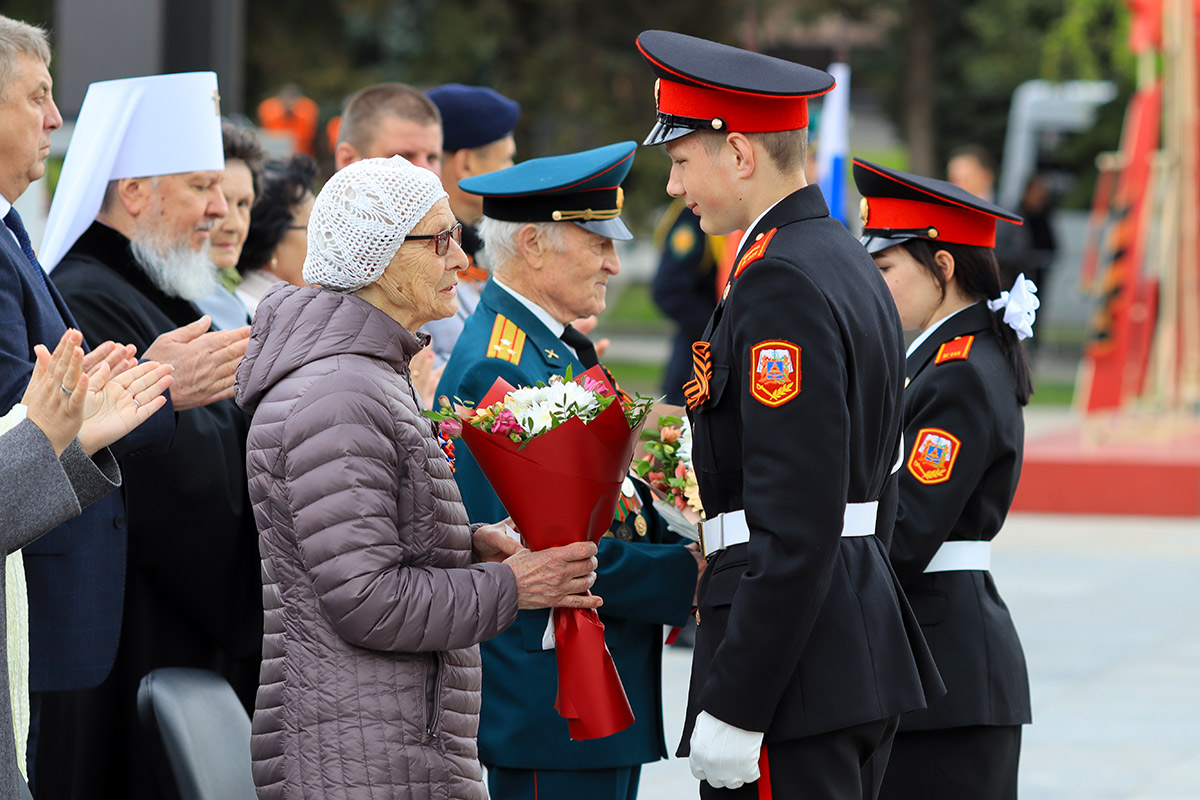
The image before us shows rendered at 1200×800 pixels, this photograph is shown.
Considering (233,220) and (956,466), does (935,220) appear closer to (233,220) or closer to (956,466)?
(956,466)

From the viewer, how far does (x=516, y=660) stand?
3.63 metres

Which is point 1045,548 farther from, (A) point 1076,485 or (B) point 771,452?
(B) point 771,452

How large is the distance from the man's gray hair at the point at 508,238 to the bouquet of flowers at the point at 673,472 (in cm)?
55

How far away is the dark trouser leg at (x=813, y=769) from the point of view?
2.85 m

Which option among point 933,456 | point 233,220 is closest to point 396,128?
point 233,220

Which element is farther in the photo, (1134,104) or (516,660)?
(1134,104)

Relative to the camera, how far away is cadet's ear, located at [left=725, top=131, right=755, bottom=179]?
296 centimetres

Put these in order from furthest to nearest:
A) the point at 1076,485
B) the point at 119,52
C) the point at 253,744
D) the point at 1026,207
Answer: the point at 1026,207, the point at 1076,485, the point at 119,52, the point at 253,744

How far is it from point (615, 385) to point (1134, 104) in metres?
9.72

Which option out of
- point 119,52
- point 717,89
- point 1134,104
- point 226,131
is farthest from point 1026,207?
Answer: point 717,89

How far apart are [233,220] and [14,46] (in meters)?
1.43

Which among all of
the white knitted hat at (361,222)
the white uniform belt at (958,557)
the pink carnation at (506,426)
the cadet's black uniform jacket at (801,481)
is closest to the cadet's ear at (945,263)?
the white uniform belt at (958,557)

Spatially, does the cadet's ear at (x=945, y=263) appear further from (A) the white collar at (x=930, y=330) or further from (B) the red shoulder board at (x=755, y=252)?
(B) the red shoulder board at (x=755, y=252)

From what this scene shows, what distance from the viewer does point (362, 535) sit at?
2744mm
